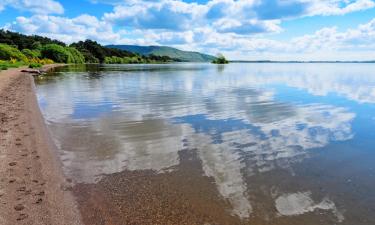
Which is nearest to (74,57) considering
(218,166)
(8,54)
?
(8,54)

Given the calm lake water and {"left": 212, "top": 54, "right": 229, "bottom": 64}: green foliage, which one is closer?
the calm lake water

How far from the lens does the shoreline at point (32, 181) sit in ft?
20.3

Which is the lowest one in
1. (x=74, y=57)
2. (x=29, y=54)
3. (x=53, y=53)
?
(x=74, y=57)

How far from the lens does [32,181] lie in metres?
7.73

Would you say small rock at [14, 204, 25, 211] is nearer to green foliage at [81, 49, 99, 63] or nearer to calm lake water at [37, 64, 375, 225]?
calm lake water at [37, 64, 375, 225]

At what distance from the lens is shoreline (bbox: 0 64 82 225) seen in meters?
6.19

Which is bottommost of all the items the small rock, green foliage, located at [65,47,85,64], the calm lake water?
the calm lake water

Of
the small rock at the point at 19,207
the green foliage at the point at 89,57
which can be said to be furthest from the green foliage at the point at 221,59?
the small rock at the point at 19,207

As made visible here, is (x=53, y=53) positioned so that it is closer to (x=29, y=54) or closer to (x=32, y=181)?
(x=29, y=54)

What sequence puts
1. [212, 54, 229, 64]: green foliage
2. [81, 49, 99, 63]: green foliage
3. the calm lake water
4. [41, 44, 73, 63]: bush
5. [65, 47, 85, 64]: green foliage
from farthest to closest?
[212, 54, 229, 64]: green foliage, [81, 49, 99, 63]: green foliage, [65, 47, 85, 64]: green foliage, [41, 44, 73, 63]: bush, the calm lake water

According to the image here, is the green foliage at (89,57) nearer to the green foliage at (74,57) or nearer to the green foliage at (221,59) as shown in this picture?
the green foliage at (74,57)

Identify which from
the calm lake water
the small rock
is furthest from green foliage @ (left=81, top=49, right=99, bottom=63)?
the small rock

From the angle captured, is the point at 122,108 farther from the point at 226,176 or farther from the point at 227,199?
the point at 227,199

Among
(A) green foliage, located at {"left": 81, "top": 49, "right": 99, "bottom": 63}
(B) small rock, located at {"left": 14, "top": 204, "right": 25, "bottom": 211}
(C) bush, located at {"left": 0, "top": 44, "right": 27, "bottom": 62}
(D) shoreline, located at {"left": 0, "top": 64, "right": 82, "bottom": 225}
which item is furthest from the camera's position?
(A) green foliage, located at {"left": 81, "top": 49, "right": 99, "bottom": 63}
